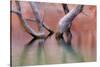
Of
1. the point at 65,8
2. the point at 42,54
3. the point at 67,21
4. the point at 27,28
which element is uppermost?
the point at 65,8

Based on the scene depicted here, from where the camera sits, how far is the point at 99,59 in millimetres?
2916

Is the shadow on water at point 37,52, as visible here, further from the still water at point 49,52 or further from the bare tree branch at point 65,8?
the bare tree branch at point 65,8

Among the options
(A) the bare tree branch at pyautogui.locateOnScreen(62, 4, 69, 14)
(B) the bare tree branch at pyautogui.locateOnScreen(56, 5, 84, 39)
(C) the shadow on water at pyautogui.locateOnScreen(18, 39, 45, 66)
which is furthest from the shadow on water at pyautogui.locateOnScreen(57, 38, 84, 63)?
(A) the bare tree branch at pyautogui.locateOnScreen(62, 4, 69, 14)

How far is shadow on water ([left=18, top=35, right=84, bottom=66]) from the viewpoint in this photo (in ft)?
8.20

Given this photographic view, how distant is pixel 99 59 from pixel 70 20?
0.77 metres

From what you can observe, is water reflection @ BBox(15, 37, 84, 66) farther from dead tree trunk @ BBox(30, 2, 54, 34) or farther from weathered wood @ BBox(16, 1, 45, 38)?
dead tree trunk @ BBox(30, 2, 54, 34)

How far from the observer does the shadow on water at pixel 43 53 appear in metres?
2.50

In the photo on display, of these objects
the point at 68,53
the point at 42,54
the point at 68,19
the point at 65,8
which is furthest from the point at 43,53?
the point at 65,8

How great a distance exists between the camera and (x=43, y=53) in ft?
8.51

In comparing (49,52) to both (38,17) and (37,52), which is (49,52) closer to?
(37,52)

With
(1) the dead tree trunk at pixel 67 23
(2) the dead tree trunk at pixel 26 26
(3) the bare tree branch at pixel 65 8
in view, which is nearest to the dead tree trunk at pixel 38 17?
(2) the dead tree trunk at pixel 26 26

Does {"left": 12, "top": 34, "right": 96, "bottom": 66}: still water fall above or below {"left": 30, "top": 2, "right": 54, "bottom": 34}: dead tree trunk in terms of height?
below
